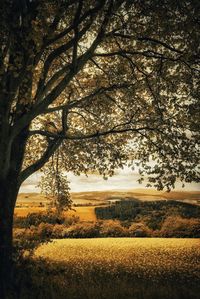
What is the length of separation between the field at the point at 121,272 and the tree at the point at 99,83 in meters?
2.26

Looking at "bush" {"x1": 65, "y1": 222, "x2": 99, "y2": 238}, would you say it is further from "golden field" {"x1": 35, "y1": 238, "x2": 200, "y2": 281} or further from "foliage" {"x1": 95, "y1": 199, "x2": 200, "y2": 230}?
"golden field" {"x1": 35, "y1": 238, "x2": 200, "y2": 281}

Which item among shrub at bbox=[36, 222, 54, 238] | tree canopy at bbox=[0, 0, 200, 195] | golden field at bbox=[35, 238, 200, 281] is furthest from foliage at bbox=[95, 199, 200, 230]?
tree canopy at bbox=[0, 0, 200, 195]

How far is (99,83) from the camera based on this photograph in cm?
1817

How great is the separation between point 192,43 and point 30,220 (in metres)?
25.5

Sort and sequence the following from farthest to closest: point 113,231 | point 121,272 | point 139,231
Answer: point 113,231 → point 139,231 → point 121,272

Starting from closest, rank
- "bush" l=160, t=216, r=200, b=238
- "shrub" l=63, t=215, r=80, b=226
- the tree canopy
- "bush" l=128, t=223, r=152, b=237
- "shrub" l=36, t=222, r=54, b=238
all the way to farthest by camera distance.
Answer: the tree canopy → "bush" l=160, t=216, r=200, b=238 → "bush" l=128, t=223, r=152, b=237 → "shrub" l=36, t=222, r=54, b=238 → "shrub" l=63, t=215, r=80, b=226

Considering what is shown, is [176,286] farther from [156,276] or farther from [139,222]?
[139,222]

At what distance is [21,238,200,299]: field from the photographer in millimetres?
13266

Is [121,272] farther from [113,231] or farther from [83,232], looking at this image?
[113,231]

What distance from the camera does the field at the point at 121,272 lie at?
13.3 metres

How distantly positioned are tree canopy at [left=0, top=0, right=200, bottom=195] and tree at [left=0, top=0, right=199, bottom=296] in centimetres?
3

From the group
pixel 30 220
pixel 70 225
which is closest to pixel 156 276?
pixel 70 225

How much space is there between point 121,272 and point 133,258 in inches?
108

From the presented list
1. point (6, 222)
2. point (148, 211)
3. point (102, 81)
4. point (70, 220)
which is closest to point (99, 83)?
point (102, 81)
